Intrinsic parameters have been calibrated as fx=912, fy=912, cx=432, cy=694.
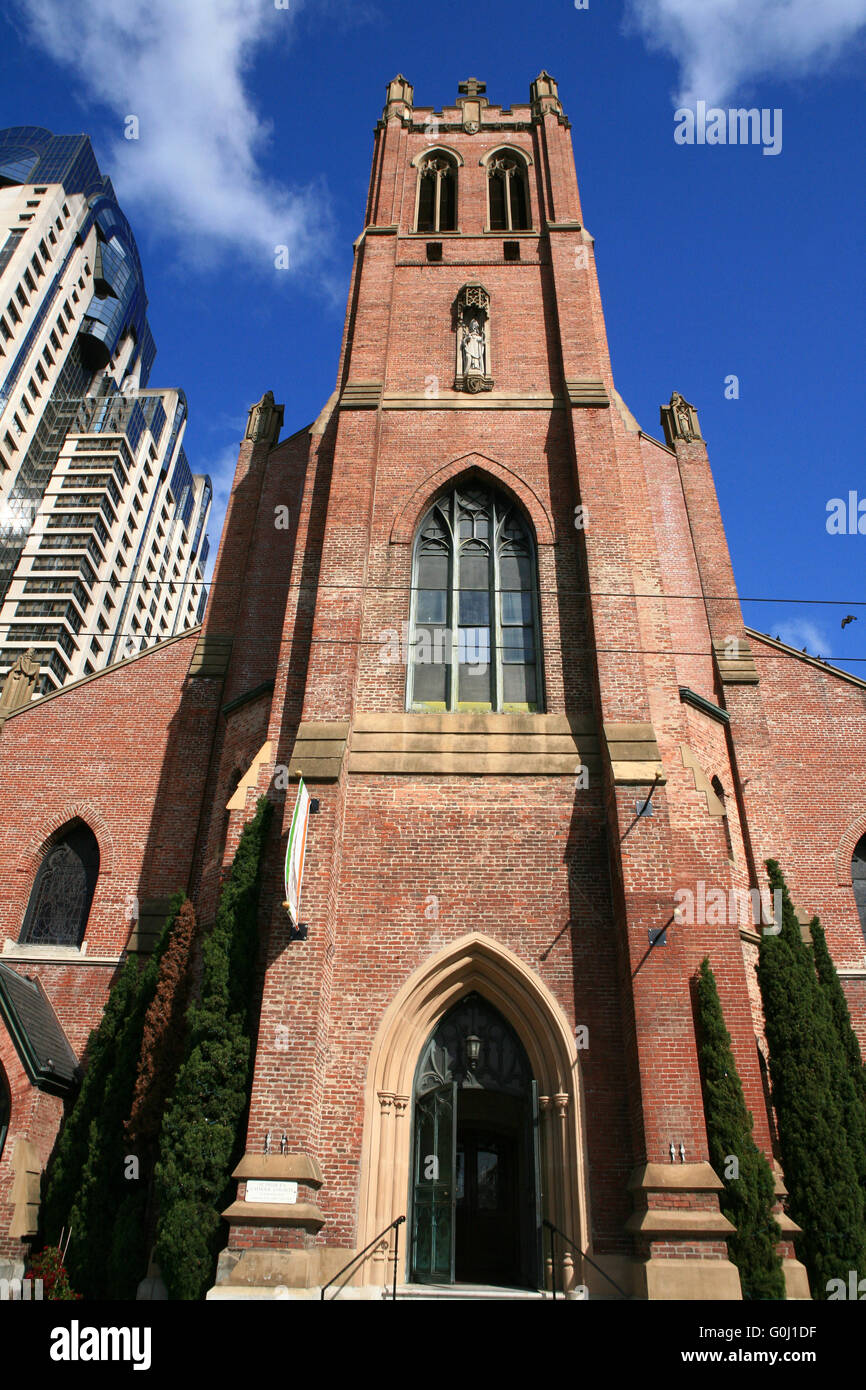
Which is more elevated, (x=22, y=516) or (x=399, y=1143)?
(x=22, y=516)

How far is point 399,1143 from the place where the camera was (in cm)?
1037

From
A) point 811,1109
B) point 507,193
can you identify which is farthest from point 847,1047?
point 507,193

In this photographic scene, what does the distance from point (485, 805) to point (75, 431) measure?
7162cm

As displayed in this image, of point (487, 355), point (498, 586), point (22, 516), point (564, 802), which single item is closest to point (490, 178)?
point (487, 355)

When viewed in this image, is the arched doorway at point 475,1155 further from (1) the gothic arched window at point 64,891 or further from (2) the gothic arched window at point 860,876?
(1) the gothic arched window at point 64,891

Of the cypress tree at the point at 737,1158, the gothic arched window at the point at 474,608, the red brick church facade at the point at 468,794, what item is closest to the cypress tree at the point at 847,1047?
the red brick church facade at the point at 468,794

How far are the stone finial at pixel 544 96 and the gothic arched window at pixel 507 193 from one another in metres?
1.71

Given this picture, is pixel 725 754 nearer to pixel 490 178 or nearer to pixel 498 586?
pixel 498 586

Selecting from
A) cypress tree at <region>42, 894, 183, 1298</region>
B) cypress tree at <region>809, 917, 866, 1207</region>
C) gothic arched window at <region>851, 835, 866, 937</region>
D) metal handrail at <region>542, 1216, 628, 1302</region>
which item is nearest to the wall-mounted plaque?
cypress tree at <region>42, 894, 183, 1298</region>

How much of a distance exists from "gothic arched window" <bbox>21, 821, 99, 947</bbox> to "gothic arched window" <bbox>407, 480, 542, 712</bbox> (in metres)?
6.46

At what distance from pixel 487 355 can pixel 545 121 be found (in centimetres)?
899

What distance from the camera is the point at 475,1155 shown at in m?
12.9

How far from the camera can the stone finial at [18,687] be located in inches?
676

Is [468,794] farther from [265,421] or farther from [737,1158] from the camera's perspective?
[265,421]
